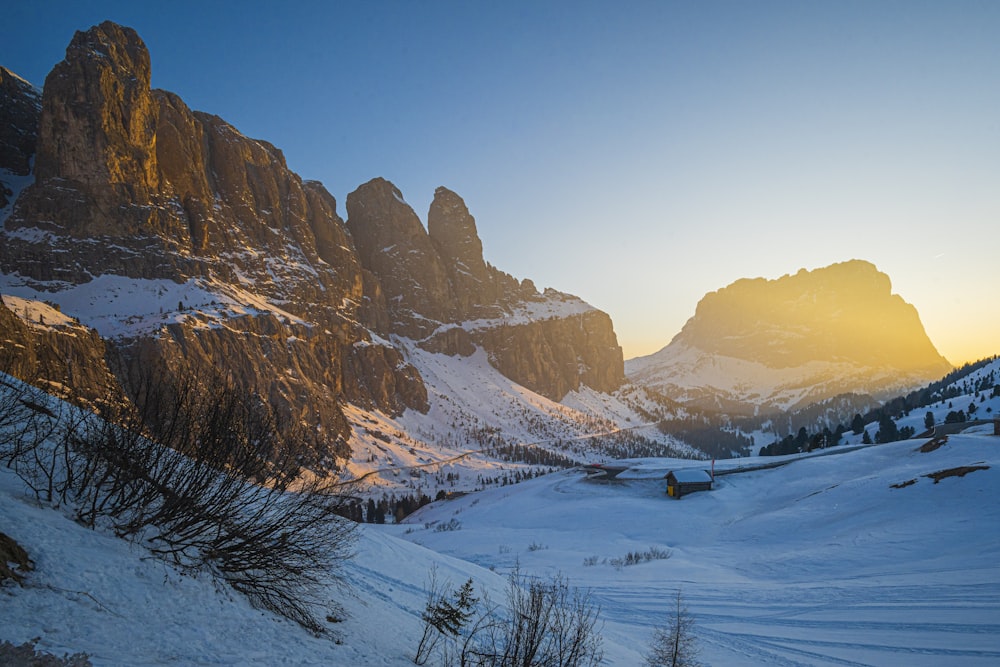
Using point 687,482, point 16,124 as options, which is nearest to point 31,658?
point 687,482

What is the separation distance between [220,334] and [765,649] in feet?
426

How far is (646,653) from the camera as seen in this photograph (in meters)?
16.5

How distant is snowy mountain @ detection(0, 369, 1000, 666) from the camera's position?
6.56 meters

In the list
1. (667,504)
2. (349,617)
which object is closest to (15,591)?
(349,617)

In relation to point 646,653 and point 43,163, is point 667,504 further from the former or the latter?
point 43,163

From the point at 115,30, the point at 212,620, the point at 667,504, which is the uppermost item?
the point at 115,30

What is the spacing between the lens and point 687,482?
200 ft

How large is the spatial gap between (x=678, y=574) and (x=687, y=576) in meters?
0.58

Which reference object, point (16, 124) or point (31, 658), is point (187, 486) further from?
point (16, 124)

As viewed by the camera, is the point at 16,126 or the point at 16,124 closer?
the point at 16,126

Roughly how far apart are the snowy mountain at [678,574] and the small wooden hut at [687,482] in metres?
1.85

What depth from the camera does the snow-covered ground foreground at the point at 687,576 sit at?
6.54 m

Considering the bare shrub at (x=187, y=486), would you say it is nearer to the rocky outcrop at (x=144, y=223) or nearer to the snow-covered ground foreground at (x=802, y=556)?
the snow-covered ground foreground at (x=802, y=556)

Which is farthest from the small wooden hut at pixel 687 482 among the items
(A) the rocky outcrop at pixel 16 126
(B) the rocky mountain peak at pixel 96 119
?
(A) the rocky outcrop at pixel 16 126
